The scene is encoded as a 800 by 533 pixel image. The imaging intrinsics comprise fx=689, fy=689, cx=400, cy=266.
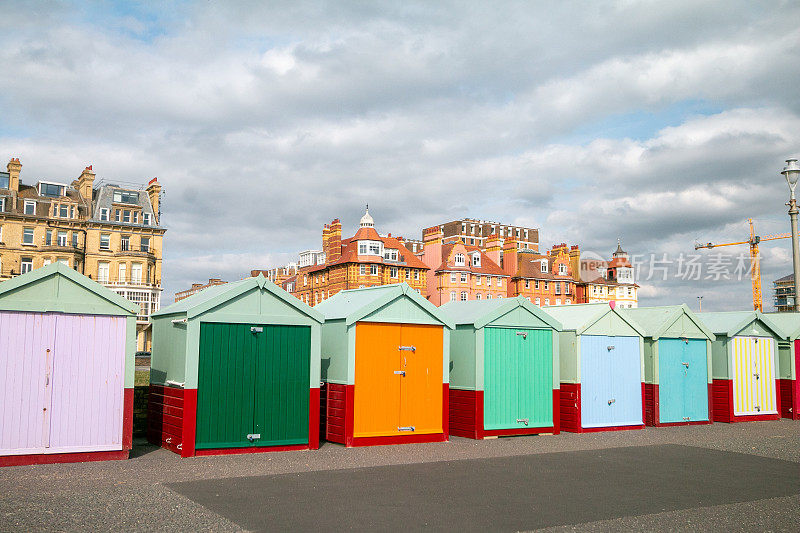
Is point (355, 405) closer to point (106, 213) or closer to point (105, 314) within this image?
point (105, 314)

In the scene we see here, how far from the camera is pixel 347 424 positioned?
14.9m

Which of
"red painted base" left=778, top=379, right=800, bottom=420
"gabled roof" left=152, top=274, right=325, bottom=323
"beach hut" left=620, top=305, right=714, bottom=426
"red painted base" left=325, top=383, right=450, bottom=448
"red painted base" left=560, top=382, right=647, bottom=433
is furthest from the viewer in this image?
"red painted base" left=778, top=379, right=800, bottom=420

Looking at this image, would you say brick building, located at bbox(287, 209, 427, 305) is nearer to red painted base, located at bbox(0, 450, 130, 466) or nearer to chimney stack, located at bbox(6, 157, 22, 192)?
chimney stack, located at bbox(6, 157, 22, 192)

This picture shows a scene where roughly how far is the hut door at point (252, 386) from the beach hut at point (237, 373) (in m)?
0.02

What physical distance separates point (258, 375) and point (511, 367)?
258 inches

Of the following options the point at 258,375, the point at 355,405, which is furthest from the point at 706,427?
the point at 258,375

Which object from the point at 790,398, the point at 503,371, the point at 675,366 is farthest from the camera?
the point at 790,398

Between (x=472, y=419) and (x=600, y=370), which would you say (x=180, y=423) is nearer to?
(x=472, y=419)

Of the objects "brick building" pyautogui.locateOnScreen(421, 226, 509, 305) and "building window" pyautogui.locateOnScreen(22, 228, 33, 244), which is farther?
"brick building" pyautogui.locateOnScreen(421, 226, 509, 305)

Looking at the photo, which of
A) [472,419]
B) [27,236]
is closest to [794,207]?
[472,419]

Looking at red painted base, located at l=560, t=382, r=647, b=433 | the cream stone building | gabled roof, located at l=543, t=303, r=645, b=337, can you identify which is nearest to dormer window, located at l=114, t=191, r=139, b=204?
the cream stone building

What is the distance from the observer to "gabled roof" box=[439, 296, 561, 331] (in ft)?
55.5

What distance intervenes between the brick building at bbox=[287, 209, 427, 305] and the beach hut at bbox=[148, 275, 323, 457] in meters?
51.8

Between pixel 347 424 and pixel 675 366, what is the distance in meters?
11.0
